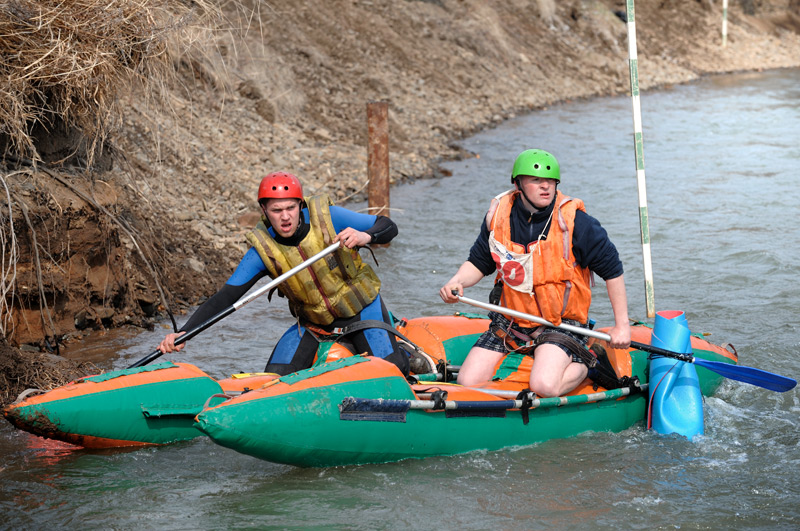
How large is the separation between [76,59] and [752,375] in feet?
14.3

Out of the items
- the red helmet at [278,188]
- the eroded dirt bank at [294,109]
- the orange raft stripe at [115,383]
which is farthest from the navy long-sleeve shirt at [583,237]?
the eroded dirt bank at [294,109]

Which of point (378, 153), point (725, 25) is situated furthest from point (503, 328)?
point (725, 25)

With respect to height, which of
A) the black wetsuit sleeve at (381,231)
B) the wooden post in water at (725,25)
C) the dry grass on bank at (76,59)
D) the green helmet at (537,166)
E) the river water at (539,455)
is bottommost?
the river water at (539,455)

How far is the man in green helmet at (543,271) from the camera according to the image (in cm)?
461

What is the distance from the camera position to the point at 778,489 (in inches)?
170

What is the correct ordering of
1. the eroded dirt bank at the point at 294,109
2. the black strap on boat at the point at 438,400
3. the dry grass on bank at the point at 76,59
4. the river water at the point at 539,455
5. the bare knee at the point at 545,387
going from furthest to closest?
1. the eroded dirt bank at the point at 294,109
2. the dry grass on bank at the point at 76,59
3. the bare knee at the point at 545,387
4. the black strap on boat at the point at 438,400
5. the river water at the point at 539,455

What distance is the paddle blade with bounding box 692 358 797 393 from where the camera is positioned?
16.2 feet

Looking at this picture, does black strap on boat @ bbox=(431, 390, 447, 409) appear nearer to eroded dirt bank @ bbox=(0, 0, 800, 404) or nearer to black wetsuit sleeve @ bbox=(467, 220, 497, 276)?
black wetsuit sleeve @ bbox=(467, 220, 497, 276)

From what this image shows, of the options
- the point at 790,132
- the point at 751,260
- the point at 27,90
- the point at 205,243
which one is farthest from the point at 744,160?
the point at 27,90

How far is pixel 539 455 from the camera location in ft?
15.2

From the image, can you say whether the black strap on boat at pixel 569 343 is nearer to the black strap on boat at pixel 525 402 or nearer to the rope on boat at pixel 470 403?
the rope on boat at pixel 470 403

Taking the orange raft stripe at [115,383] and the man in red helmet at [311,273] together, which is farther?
the man in red helmet at [311,273]

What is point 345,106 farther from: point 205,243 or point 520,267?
point 520,267

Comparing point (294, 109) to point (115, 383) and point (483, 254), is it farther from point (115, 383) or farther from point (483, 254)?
point (115, 383)
